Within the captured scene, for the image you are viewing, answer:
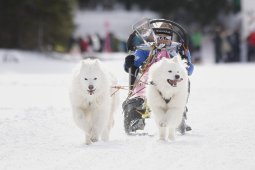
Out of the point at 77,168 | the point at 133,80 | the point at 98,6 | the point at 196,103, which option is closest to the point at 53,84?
the point at 196,103

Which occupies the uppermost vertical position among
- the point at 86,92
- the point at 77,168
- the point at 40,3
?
the point at 40,3

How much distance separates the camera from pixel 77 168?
23.2 feet

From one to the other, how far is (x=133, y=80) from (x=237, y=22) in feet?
181

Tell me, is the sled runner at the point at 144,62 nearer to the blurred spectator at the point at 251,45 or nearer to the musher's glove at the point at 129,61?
the musher's glove at the point at 129,61

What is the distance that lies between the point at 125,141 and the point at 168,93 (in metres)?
0.69

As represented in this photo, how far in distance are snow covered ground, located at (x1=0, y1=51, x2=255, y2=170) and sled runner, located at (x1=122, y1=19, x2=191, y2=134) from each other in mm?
224

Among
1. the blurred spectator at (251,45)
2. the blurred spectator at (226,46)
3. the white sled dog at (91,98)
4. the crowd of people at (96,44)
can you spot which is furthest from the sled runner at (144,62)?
the crowd of people at (96,44)

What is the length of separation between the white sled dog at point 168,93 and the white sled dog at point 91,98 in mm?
502

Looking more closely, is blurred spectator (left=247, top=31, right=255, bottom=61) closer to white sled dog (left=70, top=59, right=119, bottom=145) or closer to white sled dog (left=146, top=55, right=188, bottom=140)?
white sled dog (left=146, top=55, right=188, bottom=140)

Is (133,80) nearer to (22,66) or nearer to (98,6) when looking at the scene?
(22,66)

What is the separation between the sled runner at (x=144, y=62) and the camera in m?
10.1

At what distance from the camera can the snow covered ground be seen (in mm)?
7328

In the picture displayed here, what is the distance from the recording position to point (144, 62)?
34.4 feet

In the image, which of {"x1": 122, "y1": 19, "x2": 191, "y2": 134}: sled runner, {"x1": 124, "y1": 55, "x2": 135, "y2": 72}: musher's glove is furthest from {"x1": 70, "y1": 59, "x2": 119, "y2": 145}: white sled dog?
{"x1": 124, "y1": 55, "x2": 135, "y2": 72}: musher's glove
